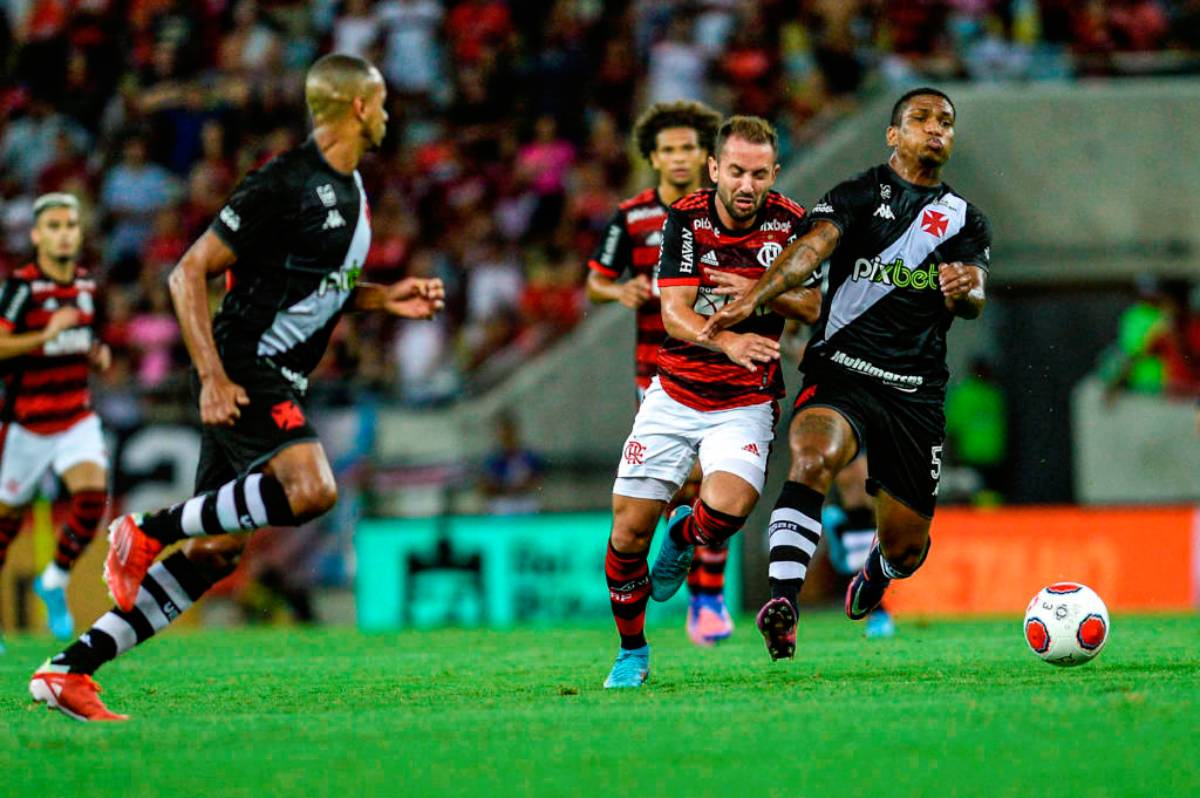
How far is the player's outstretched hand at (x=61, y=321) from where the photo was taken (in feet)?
38.7

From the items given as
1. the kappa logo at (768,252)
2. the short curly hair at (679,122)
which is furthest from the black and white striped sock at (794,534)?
the short curly hair at (679,122)

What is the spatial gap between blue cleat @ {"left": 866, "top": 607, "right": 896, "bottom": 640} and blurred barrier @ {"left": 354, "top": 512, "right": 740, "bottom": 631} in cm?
392

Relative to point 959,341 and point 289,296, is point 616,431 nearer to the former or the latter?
point 959,341

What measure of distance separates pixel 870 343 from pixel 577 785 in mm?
3655

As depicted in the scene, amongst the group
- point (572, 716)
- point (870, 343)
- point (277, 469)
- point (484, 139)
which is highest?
point (484, 139)

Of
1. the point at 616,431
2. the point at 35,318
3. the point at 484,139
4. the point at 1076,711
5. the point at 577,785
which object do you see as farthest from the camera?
the point at 484,139

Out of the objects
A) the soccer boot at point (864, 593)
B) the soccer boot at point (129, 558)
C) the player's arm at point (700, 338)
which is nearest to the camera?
the soccer boot at point (129, 558)

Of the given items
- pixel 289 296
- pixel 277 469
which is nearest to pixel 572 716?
pixel 277 469

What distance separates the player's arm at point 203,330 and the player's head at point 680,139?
149 inches

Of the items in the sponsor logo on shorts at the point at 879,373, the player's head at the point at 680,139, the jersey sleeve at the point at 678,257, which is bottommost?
the sponsor logo on shorts at the point at 879,373

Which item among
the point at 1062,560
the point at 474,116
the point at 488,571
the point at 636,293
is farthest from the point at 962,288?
the point at 474,116

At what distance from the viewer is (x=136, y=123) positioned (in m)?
19.6

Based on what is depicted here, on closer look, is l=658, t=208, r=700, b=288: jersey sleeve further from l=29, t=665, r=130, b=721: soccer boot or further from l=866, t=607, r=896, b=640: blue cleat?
l=866, t=607, r=896, b=640: blue cleat

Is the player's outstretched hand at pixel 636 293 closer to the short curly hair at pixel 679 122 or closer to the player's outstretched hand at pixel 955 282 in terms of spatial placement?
the short curly hair at pixel 679 122
